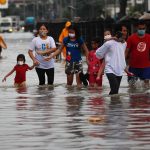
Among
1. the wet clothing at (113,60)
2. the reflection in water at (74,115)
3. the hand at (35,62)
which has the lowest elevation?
the reflection in water at (74,115)

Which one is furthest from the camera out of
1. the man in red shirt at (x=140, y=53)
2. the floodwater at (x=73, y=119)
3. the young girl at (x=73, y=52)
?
the young girl at (x=73, y=52)

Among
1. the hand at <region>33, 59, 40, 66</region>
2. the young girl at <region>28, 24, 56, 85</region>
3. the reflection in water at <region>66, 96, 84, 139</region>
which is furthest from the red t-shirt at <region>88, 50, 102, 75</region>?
the reflection in water at <region>66, 96, 84, 139</region>

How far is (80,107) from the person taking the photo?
17.7 metres

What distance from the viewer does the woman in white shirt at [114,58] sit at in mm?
19906

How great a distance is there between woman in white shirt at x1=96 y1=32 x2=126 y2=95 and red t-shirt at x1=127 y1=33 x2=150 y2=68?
1539 millimetres

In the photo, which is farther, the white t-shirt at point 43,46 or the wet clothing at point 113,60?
the white t-shirt at point 43,46

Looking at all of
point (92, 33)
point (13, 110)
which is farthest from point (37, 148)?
point (92, 33)

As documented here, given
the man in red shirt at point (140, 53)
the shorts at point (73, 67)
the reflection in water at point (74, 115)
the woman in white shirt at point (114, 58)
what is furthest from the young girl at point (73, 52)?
the reflection in water at point (74, 115)

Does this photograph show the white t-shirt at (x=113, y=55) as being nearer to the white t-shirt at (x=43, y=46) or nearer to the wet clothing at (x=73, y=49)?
the wet clothing at (x=73, y=49)

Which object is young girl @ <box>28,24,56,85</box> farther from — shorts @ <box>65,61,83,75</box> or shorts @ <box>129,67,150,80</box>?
shorts @ <box>129,67,150,80</box>

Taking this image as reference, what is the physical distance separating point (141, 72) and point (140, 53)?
438mm

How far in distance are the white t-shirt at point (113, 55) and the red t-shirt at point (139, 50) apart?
160 cm

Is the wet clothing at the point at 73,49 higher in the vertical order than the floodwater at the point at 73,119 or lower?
higher

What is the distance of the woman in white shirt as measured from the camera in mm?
19906
